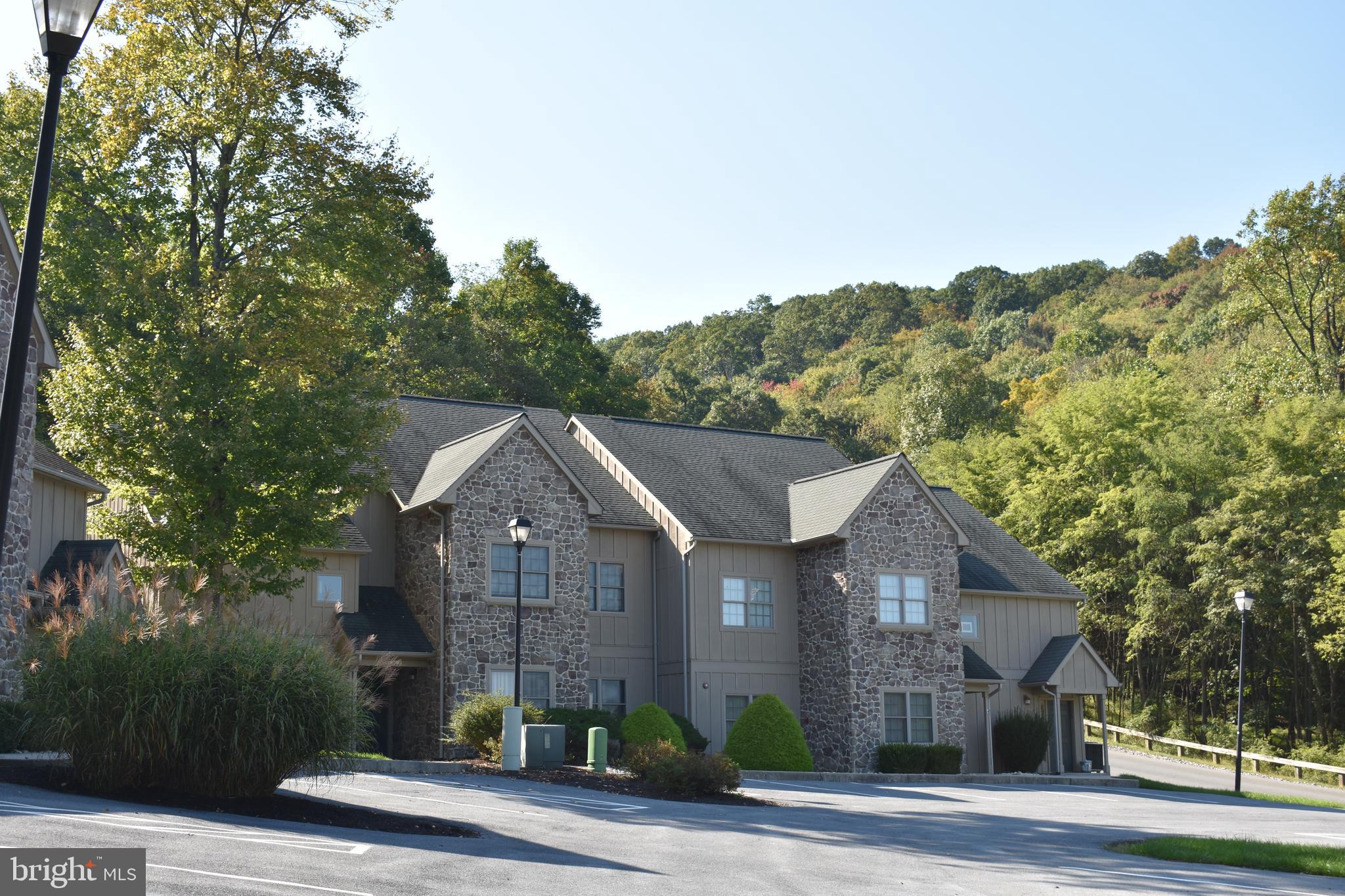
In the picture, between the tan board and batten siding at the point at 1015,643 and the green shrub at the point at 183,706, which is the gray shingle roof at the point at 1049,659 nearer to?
the tan board and batten siding at the point at 1015,643

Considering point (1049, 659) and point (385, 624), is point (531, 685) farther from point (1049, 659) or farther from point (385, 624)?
point (1049, 659)

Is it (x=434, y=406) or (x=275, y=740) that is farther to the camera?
(x=434, y=406)

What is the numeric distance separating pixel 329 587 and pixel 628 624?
7280 millimetres

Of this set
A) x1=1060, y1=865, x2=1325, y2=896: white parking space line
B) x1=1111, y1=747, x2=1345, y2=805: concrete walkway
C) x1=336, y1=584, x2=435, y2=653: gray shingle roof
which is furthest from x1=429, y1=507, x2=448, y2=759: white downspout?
x1=1111, y1=747, x2=1345, y2=805: concrete walkway

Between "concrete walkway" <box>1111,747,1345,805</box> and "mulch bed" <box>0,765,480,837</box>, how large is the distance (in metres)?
25.5

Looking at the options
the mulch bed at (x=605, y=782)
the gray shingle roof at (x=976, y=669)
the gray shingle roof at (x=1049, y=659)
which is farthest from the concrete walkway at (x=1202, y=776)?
the mulch bed at (x=605, y=782)

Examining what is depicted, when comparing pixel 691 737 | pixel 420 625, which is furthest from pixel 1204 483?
pixel 420 625

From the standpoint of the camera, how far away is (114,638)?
13.8m

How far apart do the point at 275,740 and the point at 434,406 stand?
22.4 metres

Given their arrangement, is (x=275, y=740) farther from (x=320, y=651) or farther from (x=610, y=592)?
(x=610, y=592)

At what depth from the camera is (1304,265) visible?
47469 millimetres

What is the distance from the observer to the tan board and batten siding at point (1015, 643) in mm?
34375

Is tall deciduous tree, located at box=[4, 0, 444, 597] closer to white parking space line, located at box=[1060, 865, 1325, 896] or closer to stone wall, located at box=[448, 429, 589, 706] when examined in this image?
stone wall, located at box=[448, 429, 589, 706]

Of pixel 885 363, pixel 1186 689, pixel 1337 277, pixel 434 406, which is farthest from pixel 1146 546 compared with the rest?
pixel 885 363
